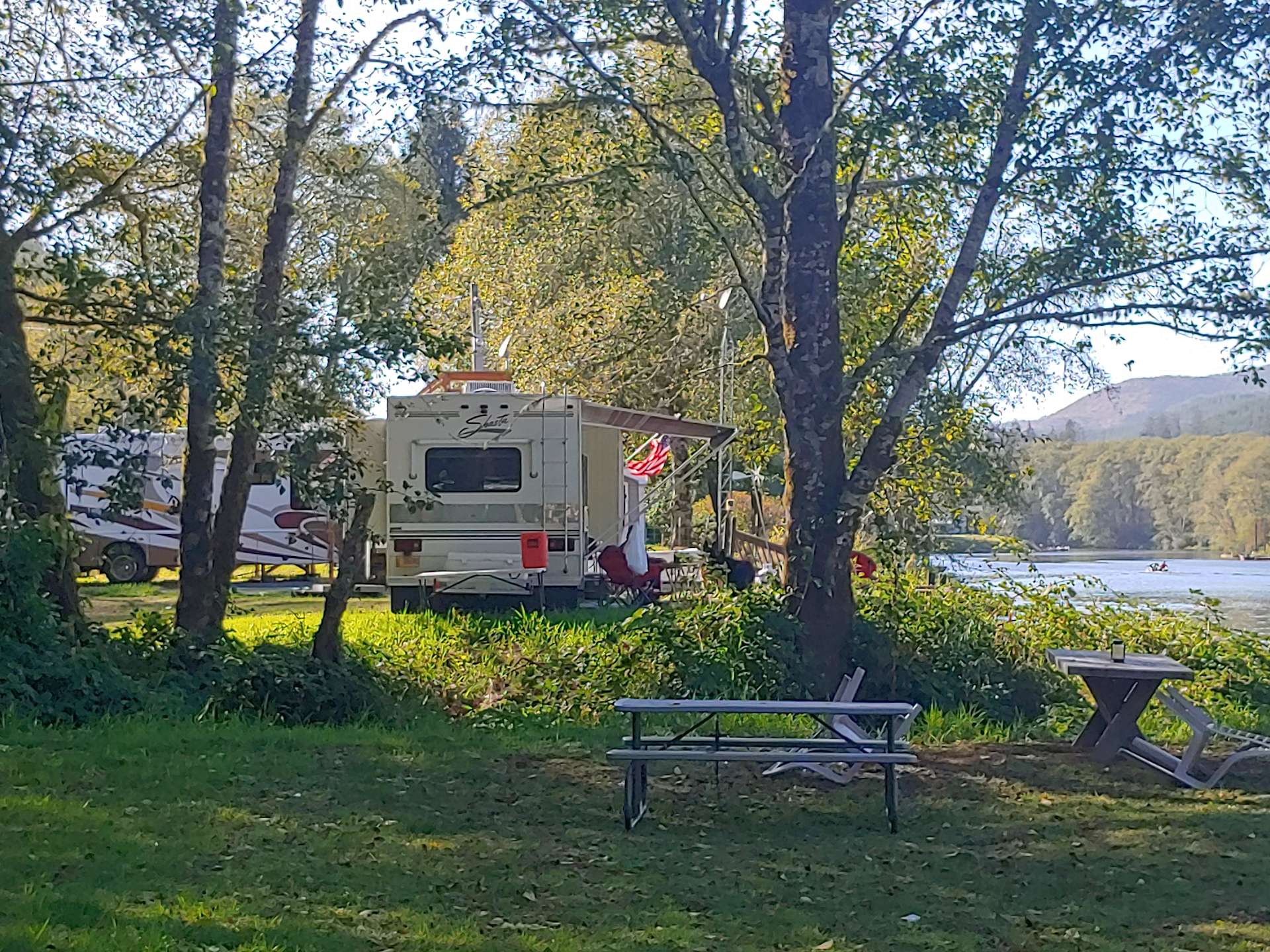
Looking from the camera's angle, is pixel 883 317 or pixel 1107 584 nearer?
pixel 883 317

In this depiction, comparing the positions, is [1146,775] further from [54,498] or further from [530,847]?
[54,498]

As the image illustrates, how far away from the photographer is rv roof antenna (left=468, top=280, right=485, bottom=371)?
17.4 m

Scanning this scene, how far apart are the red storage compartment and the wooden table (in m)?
6.33

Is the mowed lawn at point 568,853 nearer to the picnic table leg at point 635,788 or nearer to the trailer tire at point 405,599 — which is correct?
the picnic table leg at point 635,788

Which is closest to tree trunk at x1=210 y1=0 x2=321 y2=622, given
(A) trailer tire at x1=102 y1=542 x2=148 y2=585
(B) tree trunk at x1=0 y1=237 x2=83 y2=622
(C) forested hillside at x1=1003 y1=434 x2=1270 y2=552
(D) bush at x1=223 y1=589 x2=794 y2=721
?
(D) bush at x1=223 y1=589 x2=794 y2=721

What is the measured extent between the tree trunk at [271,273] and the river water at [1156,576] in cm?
596

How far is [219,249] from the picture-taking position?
34.8 ft

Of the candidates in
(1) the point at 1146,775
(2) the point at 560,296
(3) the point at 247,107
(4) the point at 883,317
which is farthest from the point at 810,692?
(2) the point at 560,296

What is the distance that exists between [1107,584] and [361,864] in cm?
977

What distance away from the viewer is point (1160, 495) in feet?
80.1

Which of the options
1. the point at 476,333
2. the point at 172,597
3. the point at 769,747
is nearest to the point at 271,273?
the point at 769,747

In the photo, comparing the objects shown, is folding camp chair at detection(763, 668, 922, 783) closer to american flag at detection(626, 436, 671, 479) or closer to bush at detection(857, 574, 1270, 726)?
bush at detection(857, 574, 1270, 726)

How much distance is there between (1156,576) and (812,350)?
8.97 metres

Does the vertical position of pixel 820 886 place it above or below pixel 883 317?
below
